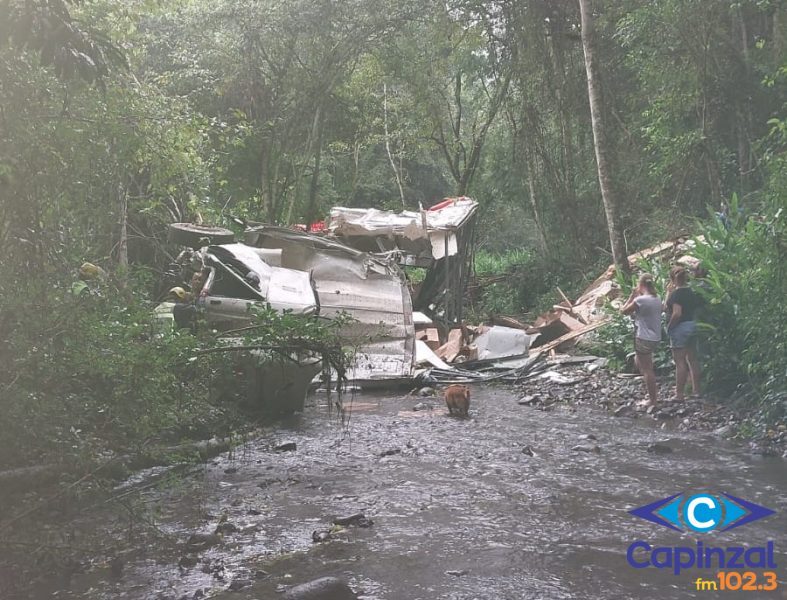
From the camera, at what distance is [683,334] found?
8.88 m

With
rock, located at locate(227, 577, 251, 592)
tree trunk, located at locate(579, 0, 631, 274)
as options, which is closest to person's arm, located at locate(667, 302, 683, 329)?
tree trunk, located at locate(579, 0, 631, 274)

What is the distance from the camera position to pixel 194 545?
4.71m

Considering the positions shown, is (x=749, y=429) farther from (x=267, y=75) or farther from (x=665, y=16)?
(x=267, y=75)

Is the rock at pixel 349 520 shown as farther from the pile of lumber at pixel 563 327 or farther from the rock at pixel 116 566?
the pile of lumber at pixel 563 327

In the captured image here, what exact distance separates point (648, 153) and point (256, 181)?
42.9 feet

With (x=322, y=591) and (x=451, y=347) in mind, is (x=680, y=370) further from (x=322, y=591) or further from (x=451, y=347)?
(x=322, y=591)

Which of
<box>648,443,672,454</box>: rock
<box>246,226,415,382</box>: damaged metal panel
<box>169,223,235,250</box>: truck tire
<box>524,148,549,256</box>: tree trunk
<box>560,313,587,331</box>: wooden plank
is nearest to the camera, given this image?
<box>648,443,672,454</box>: rock

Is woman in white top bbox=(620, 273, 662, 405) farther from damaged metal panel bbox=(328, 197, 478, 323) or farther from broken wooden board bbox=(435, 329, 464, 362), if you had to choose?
damaged metal panel bbox=(328, 197, 478, 323)

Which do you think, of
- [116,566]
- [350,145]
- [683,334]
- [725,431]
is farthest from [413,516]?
[350,145]

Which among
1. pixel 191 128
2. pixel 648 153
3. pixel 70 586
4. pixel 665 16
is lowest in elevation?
pixel 70 586

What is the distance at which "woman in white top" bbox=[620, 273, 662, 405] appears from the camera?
9.20 metres

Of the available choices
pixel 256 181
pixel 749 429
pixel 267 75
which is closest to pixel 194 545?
pixel 749 429

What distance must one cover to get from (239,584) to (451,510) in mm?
1937

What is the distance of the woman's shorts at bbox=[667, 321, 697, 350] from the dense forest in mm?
301
